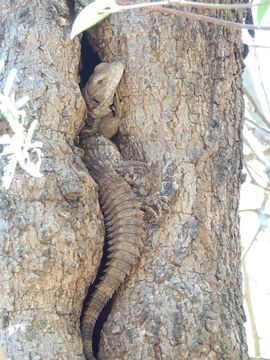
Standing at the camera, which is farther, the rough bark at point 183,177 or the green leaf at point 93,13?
the rough bark at point 183,177

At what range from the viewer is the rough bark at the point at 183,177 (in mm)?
2949

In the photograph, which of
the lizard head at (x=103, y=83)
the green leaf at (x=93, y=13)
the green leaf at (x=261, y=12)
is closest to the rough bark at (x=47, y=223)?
the lizard head at (x=103, y=83)

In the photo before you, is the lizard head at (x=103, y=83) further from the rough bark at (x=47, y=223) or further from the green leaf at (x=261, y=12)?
the green leaf at (x=261, y=12)

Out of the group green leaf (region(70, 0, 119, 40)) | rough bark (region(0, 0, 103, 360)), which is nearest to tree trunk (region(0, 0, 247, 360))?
rough bark (region(0, 0, 103, 360))

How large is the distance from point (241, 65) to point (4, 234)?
5.40 ft

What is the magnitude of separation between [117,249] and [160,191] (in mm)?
343

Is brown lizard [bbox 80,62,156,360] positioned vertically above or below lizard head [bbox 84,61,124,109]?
below

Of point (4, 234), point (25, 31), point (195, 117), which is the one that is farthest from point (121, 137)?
point (4, 234)

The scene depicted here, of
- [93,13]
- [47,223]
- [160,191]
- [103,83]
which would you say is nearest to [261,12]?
[93,13]

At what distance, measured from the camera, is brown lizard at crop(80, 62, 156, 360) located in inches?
122

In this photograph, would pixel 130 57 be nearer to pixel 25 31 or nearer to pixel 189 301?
pixel 25 31

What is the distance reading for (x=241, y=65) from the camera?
3750 millimetres

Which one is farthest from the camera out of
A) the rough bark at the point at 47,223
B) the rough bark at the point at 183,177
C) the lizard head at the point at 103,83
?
the lizard head at the point at 103,83

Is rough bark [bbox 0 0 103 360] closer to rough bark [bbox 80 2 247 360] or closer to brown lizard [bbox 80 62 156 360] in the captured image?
brown lizard [bbox 80 62 156 360]
